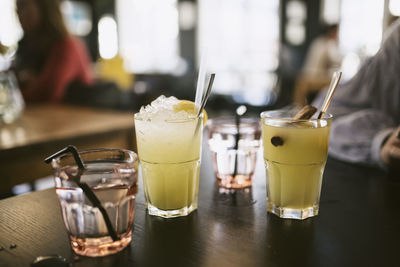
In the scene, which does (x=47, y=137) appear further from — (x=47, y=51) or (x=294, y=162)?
(x=47, y=51)

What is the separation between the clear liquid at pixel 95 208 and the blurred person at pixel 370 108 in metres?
0.78

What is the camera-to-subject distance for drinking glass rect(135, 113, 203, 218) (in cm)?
74

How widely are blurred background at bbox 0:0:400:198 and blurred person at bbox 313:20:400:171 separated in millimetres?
5037

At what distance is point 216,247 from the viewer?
0.63 meters

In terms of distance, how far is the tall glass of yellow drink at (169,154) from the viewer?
74 centimetres

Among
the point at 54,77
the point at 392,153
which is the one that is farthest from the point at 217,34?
the point at 392,153

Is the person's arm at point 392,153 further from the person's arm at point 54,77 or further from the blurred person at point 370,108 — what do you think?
the person's arm at point 54,77

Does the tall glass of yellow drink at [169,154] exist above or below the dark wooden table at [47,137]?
above

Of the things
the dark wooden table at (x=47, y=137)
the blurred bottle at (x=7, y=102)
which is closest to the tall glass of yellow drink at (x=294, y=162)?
the dark wooden table at (x=47, y=137)

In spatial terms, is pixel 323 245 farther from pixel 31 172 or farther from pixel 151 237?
pixel 31 172

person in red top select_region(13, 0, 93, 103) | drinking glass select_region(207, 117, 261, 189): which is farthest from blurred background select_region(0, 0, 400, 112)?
drinking glass select_region(207, 117, 261, 189)

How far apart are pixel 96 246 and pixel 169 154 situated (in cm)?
23

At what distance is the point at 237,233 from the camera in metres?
0.68

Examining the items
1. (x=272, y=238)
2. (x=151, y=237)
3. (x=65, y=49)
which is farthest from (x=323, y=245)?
(x=65, y=49)
